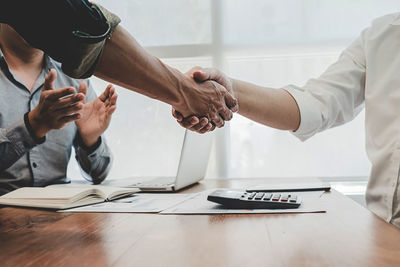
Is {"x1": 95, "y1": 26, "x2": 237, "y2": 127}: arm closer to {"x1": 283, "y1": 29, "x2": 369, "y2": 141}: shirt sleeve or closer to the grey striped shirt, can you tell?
{"x1": 283, "y1": 29, "x2": 369, "y2": 141}: shirt sleeve

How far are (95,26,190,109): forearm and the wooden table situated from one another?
1.04ft

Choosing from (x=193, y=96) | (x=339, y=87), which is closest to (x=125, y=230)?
(x=193, y=96)

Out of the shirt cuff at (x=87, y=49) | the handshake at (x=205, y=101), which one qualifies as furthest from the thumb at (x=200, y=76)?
the shirt cuff at (x=87, y=49)

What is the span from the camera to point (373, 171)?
1.07 m

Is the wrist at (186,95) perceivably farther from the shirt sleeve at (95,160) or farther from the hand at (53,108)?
the shirt sleeve at (95,160)

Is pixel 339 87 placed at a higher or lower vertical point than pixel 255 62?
lower

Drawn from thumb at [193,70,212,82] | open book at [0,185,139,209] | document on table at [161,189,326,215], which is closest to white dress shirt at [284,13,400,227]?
document on table at [161,189,326,215]

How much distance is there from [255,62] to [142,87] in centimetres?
153

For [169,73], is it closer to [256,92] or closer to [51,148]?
[256,92]

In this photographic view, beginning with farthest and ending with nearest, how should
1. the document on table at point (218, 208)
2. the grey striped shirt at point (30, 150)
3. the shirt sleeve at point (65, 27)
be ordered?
1. the grey striped shirt at point (30, 150)
2. the document on table at point (218, 208)
3. the shirt sleeve at point (65, 27)

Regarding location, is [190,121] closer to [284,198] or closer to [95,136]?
[284,198]

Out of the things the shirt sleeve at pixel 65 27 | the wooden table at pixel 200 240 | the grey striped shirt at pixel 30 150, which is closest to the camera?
the wooden table at pixel 200 240

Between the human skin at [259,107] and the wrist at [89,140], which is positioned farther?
the wrist at [89,140]

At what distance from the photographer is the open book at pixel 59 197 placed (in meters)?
0.90
